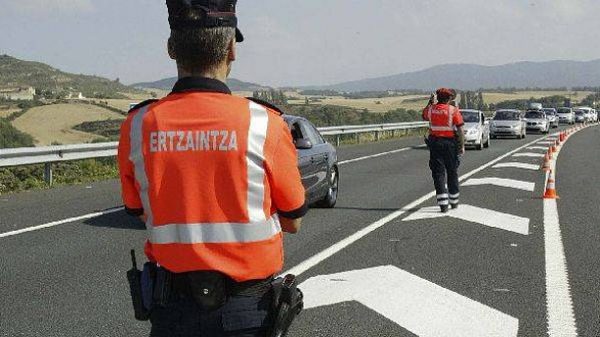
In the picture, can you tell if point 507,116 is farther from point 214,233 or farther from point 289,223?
point 214,233

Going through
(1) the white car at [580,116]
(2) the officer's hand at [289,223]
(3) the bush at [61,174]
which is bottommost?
(1) the white car at [580,116]

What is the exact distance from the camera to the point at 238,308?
242 centimetres

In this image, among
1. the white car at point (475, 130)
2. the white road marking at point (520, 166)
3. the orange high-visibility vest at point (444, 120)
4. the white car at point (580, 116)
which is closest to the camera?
the orange high-visibility vest at point (444, 120)

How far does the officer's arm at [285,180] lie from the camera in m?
2.42

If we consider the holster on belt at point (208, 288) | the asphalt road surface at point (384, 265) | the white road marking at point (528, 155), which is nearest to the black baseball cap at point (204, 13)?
the holster on belt at point (208, 288)

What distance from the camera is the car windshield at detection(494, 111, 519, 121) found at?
38.8 meters

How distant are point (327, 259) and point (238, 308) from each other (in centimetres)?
531

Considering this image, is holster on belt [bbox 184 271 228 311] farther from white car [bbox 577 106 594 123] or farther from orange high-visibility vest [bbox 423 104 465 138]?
white car [bbox 577 106 594 123]

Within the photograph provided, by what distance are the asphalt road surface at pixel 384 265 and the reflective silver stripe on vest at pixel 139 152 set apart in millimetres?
2832

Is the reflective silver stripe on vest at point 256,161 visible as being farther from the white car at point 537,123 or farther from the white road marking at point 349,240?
the white car at point 537,123

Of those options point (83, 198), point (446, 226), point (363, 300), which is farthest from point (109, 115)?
point (363, 300)

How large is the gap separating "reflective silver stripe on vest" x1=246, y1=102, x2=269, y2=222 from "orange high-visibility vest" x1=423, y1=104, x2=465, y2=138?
896cm

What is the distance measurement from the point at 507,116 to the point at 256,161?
38.3m

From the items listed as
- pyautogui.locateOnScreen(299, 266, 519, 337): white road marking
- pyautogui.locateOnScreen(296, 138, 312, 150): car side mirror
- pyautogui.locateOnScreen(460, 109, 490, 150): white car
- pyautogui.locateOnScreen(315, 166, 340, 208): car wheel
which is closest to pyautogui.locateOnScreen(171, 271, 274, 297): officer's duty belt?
pyautogui.locateOnScreen(299, 266, 519, 337): white road marking
